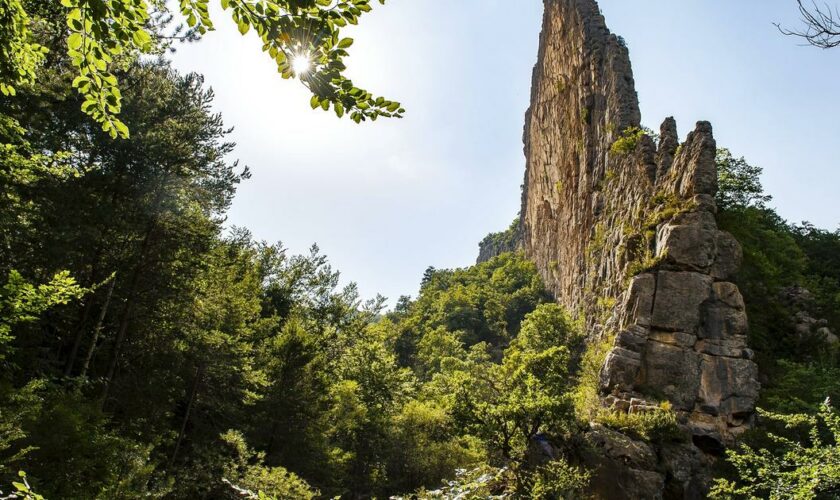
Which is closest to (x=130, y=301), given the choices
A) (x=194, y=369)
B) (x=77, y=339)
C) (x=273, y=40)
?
(x=77, y=339)

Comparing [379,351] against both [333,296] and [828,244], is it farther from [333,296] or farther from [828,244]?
[828,244]

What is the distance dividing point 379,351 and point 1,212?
21.9 m

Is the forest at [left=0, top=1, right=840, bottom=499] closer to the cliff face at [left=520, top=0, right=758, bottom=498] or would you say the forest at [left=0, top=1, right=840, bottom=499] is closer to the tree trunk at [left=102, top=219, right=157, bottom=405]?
the tree trunk at [left=102, top=219, right=157, bottom=405]

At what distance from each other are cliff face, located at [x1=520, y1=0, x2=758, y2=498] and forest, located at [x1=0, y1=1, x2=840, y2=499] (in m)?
1.14

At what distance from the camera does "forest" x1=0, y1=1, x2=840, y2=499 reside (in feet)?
22.1

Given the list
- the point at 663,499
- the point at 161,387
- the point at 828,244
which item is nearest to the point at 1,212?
the point at 161,387

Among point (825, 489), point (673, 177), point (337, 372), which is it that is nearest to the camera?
point (825, 489)

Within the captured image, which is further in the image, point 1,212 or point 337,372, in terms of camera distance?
point 337,372

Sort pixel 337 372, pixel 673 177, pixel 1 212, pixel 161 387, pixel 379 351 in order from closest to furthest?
pixel 1 212
pixel 161 387
pixel 673 177
pixel 337 372
pixel 379 351

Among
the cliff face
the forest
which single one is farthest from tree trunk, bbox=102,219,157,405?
the cliff face

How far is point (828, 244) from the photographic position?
34.7 meters

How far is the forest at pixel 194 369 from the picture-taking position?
675 centimetres

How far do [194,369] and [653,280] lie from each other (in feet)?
59.0

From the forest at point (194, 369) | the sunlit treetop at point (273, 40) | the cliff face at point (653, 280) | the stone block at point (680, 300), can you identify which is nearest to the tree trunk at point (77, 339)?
the forest at point (194, 369)
